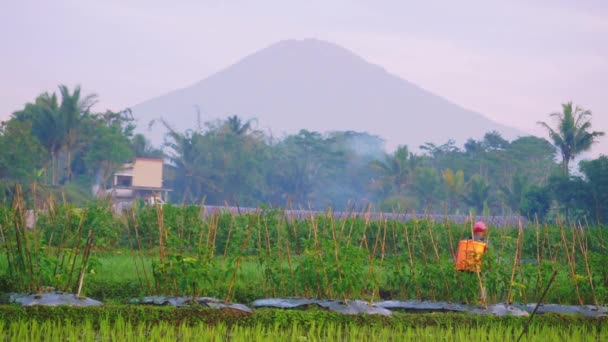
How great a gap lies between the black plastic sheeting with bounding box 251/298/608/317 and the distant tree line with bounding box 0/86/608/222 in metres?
18.3

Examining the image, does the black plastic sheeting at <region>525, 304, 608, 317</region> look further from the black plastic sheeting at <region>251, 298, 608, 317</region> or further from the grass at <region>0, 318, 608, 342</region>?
the grass at <region>0, 318, 608, 342</region>

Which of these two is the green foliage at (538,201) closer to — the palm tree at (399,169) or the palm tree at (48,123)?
the palm tree at (399,169)

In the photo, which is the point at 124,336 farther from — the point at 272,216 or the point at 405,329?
the point at 272,216

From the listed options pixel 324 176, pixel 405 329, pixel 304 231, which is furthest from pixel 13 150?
pixel 405 329

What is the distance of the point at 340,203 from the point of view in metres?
58.1

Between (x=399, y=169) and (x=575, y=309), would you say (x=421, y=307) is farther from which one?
(x=399, y=169)

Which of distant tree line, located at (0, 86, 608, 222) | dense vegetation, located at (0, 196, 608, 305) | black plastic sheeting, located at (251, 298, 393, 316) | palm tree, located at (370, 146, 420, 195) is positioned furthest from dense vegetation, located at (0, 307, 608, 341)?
palm tree, located at (370, 146, 420, 195)

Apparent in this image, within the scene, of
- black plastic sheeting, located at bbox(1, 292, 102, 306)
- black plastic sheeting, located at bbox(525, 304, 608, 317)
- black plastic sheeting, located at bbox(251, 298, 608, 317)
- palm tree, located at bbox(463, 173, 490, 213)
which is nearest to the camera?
black plastic sheeting, located at bbox(1, 292, 102, 306)

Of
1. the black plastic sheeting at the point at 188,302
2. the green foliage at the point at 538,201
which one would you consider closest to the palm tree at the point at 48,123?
the green foliage at the point at 538,201

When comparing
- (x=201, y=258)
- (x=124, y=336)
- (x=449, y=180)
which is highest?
(x=449, y=180)

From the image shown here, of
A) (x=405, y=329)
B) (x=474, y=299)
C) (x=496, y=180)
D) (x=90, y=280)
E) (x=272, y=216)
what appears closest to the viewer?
(x=405, y=329)

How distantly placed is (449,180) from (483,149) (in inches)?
543

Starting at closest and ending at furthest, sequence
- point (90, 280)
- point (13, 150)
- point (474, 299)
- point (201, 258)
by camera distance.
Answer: point (201, 258)
point (474, 299)
point (90, 280)
point (13, 150)

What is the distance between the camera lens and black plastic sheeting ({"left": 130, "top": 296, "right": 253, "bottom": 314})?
930 cm
